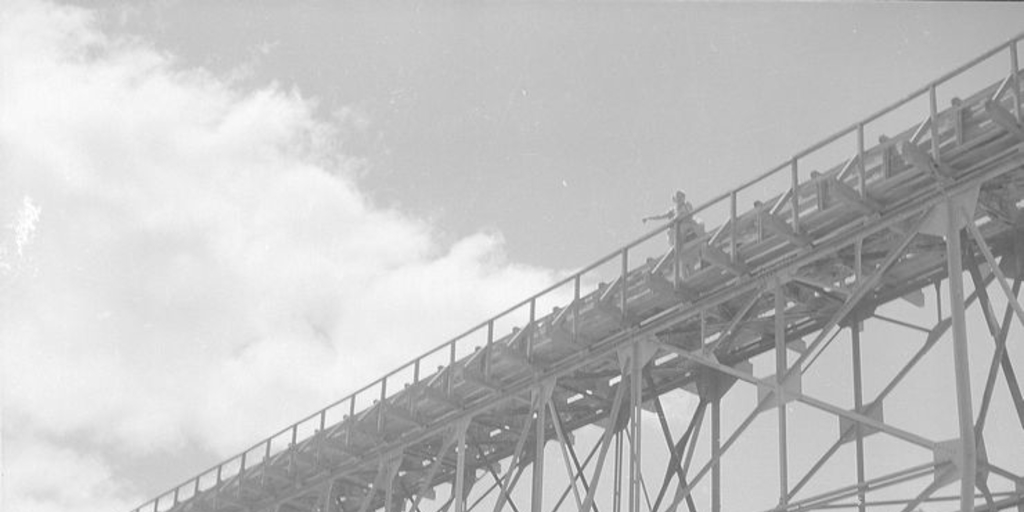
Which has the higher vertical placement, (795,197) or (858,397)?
(795,197)

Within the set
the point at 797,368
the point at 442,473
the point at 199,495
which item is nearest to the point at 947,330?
the point at 797,368

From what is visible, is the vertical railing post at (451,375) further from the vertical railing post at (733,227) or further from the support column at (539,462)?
the vertical railing post at (733,227)

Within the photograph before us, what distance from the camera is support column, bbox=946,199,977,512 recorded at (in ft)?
75.0

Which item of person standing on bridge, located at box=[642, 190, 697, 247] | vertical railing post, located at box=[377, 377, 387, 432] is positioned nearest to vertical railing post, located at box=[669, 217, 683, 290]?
person standing on bridge, located at box=[642, 190, 697, 247]

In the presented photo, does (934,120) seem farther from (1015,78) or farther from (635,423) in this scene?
(635,423)

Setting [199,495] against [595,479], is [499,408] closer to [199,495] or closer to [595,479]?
[595,479]

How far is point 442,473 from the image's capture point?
38938 mm

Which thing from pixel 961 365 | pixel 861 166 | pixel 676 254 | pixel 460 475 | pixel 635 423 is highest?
pixel 676 254

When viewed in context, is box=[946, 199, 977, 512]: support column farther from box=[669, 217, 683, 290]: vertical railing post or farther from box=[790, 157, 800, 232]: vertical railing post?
box=[669, 217, 683, 290]: vertical railing post

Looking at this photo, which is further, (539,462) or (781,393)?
(539,462)

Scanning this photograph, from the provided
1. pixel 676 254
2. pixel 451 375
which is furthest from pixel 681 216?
pixel 451 375

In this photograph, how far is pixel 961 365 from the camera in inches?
930

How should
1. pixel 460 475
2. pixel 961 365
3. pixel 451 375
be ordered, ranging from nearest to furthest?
pixel 961 365, pixel 460 475, pixel 451 375

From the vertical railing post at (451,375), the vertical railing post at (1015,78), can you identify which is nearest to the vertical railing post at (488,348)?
the vertical railing post at (451,375)
